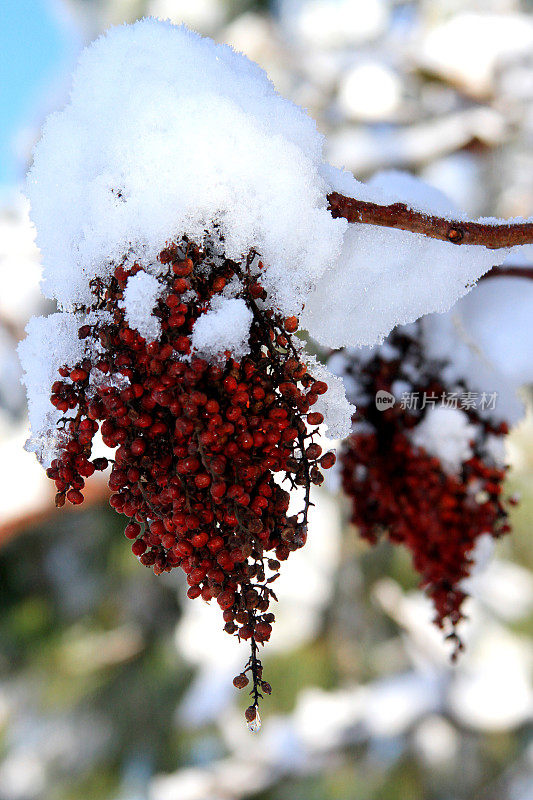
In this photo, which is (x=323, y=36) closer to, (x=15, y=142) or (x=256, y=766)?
(x=15, y=142)

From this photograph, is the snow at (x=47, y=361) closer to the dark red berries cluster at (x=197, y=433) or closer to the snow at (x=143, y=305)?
the dark red berries cluster at (x=197, y=433)

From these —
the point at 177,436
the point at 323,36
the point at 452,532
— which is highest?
the point at 323,36

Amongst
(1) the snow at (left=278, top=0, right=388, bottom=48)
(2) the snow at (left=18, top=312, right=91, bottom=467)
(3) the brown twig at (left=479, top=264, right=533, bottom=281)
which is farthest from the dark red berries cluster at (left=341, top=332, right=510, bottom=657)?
(1) the snow at (left=278, top=0, right=388, bottom=48)

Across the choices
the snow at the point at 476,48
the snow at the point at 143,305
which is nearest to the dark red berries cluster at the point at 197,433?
the snow at the point at 143,305

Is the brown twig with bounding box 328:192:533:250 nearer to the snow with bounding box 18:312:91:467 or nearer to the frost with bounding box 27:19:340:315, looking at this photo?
the frost with bounding box 27:19:340:315

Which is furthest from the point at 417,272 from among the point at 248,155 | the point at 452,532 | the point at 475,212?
the point at 475,212

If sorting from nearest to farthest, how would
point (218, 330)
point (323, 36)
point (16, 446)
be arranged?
point (218, 330) < point (16, 446) < point (323, 36)

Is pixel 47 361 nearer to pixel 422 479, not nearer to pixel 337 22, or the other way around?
pixel 422 479
